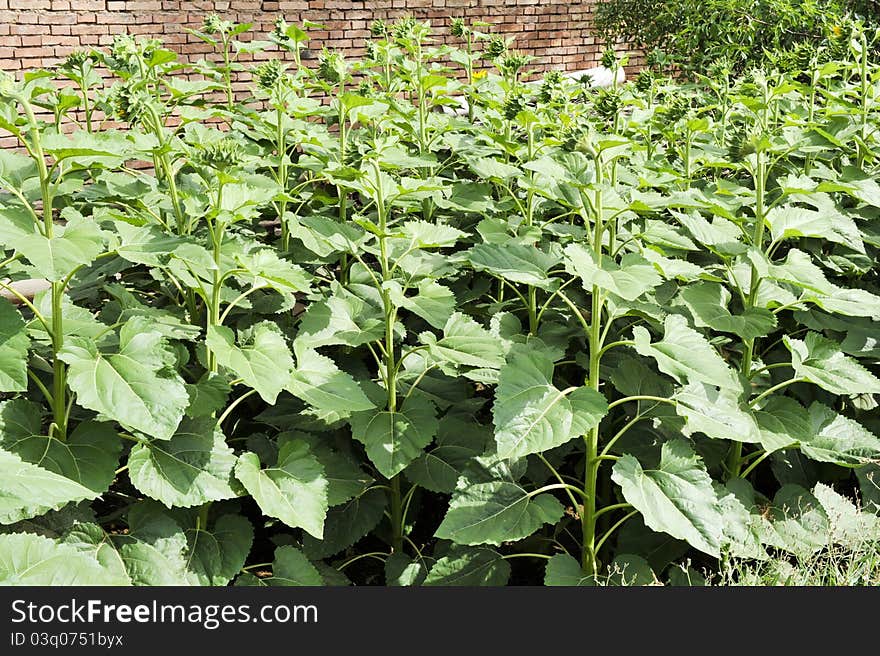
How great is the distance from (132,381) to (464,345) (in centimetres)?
88

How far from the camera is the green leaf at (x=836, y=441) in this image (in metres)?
2.46

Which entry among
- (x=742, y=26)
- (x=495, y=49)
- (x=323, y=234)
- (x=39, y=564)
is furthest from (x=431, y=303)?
(x=742, y=26)

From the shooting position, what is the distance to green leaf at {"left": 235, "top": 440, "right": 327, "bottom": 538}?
6.73ft

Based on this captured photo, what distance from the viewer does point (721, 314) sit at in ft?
8.25

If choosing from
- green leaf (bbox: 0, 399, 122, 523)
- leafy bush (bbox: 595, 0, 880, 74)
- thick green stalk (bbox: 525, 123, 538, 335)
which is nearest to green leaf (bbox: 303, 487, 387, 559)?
green leaf (bbox: 0, 399, 122, 523)

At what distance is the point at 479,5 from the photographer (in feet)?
36.3

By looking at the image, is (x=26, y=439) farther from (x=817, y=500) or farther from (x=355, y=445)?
(x=817, y=500)

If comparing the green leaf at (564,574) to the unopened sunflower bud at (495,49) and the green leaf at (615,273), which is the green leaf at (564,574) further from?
the unopened sunflower bud at (495,49)

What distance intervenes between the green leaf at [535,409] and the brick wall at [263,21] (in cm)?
693

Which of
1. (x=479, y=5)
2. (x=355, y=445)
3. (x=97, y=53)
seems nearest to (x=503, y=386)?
(x=355, y=445)

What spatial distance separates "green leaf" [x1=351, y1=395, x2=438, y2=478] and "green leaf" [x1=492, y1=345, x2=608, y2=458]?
28 cm

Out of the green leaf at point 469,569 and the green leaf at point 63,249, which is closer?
the green leaf at point 63,249

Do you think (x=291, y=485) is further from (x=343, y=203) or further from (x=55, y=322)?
(x=343, y=203)

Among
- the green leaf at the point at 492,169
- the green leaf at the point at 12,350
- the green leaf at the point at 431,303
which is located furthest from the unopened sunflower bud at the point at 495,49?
the green leaf at the point at 12,350
